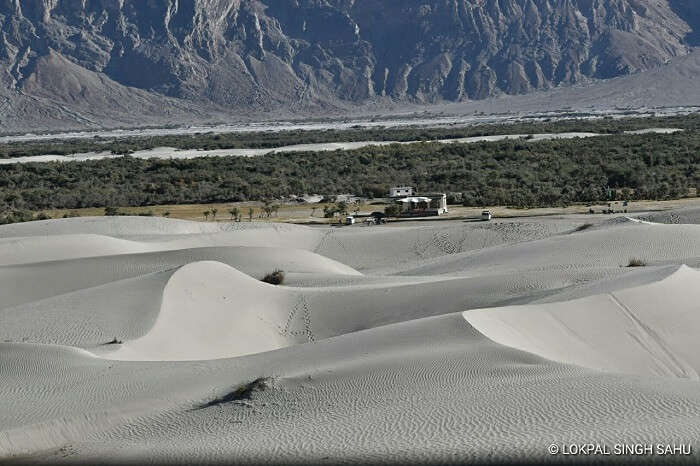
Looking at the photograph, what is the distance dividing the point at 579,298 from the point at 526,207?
2399 cm

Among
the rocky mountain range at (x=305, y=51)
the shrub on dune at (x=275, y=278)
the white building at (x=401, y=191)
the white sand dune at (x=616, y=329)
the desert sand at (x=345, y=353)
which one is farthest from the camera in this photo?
Answer: the rocky mountain range at (x=305, y=51)

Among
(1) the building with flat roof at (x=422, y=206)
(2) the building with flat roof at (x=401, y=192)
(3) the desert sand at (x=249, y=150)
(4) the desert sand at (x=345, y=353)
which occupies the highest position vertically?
(4) the desert sand at (x=345, y=353)

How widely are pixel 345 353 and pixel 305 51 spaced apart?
17259cm

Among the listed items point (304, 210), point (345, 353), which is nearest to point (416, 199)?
point (304, 210)

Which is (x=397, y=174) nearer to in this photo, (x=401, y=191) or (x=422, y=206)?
(x=401, y=191)

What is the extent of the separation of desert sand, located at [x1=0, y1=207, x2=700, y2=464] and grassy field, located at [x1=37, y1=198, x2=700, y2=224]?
32.3ft

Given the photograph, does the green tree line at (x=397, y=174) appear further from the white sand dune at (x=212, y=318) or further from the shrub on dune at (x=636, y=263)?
the white sand dune at (x=212, y=318)

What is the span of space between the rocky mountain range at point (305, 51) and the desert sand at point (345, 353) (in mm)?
136045

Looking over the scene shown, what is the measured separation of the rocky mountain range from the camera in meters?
168

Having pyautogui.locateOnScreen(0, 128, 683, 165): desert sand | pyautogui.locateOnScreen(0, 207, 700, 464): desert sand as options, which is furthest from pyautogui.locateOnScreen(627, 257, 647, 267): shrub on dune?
pyautogui.locateOnScreen(0, 128, 683, 165): desert sand

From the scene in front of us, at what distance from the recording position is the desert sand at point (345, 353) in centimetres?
1331

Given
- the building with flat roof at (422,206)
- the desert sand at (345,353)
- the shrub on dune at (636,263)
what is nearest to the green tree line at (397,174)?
the building with flat roof at (422,206)

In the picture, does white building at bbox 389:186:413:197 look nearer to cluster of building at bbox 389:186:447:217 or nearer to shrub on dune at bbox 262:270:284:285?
cluster of building at bbox 389:186:447:217

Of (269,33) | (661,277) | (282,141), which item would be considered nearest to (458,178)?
(661,277)
